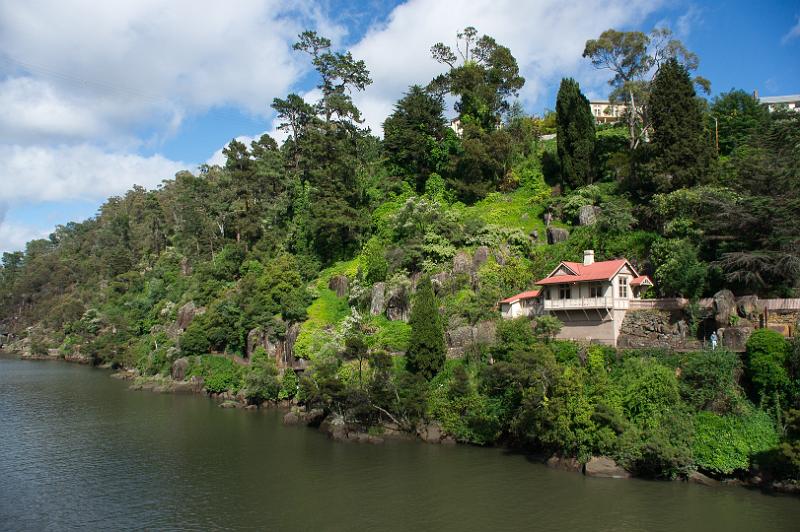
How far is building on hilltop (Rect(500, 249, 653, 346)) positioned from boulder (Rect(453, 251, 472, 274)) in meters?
8.07

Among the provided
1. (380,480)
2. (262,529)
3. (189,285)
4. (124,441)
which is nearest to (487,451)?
(380,480)

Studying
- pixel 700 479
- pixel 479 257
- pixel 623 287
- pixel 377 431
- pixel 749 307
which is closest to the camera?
pixel 700 479

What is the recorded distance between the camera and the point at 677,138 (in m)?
41.8

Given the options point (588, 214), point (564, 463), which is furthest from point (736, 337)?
point (588, 214)

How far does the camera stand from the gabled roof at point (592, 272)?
3500 cm

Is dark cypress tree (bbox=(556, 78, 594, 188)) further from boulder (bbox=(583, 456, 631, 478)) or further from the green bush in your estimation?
boulder (bbox=(583, 456, 631, 478))

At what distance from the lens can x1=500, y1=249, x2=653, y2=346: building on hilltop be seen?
3484 cm

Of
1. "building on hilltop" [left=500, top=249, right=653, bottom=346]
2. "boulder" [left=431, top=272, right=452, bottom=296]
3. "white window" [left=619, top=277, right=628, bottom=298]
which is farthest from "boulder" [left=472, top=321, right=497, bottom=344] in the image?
"white window" [left=619, top=277, right=628, bottom=298]

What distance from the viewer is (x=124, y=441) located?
37094 millimetres

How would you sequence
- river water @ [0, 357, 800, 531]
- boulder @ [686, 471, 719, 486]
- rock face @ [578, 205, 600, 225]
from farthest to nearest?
rock face @ [578, 205, 600, 225] → boulder @ [686, 471, 719, 486] → river water @ [0, 357, 800, 531]

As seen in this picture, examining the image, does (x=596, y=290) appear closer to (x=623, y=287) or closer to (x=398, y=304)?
(x=623, y=287)

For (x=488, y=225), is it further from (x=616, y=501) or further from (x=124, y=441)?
(x=124, y=441)

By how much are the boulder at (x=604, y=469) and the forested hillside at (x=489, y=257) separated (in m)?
0.50

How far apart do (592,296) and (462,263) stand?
12.2 meters
